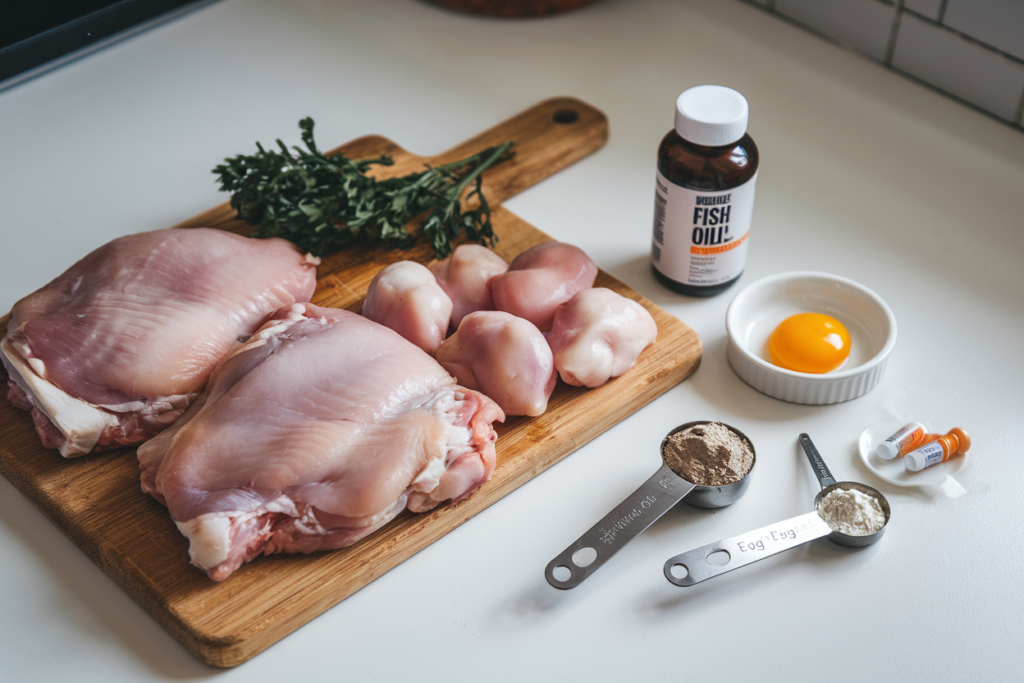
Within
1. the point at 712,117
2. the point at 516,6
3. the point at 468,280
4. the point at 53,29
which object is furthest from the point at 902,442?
the point at 53,29

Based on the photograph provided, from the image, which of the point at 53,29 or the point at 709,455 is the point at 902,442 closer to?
the point at 709,455

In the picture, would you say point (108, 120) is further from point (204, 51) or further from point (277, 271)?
point (277, 271)

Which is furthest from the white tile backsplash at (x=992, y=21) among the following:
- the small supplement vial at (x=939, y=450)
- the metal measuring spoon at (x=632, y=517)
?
the metal measuring spoon at (x=632, y=517)

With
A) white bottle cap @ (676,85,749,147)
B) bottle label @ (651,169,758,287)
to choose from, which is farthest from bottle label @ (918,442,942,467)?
white bottle cap @ (676,85,749,147)

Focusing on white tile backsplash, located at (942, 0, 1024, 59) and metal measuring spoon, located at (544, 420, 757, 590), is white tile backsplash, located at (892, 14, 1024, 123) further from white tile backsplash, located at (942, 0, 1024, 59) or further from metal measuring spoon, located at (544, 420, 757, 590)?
metal measuring spoon, located at (544, 420, 757, 590)

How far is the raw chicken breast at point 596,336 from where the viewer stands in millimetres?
1474

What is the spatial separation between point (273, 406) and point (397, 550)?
290 mm

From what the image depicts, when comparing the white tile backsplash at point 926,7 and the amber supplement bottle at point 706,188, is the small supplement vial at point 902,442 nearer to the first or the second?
the amber supplement bottle at point 706,188

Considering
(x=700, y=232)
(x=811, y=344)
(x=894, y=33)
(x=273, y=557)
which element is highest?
(x=894, y=33)

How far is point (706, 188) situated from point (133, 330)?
1.01 metres

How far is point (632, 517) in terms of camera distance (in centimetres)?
132

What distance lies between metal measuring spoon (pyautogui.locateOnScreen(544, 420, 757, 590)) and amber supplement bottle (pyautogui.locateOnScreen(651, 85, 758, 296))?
0.43 meters

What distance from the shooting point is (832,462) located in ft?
4.76

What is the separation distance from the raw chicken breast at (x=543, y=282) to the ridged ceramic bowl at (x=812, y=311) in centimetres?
29
